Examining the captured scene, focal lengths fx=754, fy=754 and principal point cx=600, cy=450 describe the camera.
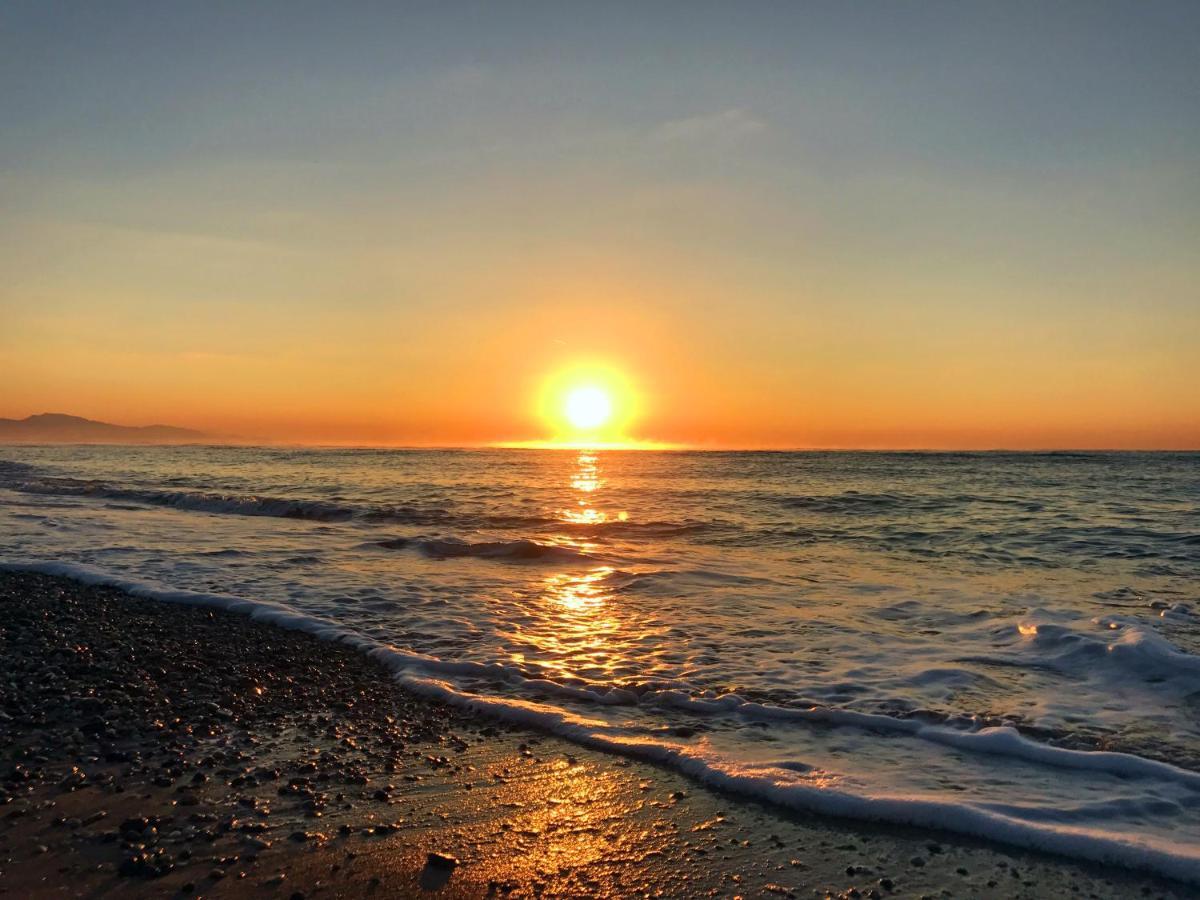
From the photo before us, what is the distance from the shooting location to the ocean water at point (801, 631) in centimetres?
602

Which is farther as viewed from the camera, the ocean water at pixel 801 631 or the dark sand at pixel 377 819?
the ocean water at pixel 801 631

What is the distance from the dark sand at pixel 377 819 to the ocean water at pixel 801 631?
19.4 inches

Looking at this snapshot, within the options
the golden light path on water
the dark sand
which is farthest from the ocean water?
the dark sand

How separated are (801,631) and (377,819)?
24.5ft

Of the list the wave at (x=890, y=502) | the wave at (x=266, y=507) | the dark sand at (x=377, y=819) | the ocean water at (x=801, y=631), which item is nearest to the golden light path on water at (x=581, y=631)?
the ocean water at (x=801, y=631)

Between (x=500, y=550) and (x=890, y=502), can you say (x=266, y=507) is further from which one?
(x=890, y=502)

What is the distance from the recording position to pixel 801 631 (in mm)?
11047

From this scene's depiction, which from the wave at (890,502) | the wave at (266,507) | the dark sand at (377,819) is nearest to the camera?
the dark sand at (377,819)

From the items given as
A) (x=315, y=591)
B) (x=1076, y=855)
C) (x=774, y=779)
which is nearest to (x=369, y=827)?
(x=774, y=779)

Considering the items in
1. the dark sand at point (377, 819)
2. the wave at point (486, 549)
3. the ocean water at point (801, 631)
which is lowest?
the wave at point (486, 549)

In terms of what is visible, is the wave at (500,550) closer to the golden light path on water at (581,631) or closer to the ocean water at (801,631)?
the ocean water at (801,631)

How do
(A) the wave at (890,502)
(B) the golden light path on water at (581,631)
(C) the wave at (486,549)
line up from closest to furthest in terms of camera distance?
1. (B) the golden light path on water at (581,631)
2. (C) the wave at (486,549)
3. (A) the wave at (890,502)

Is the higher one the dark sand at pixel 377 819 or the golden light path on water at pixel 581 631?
the dark sand at pixel 377 819

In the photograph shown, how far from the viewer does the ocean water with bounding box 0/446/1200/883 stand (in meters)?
6.02
